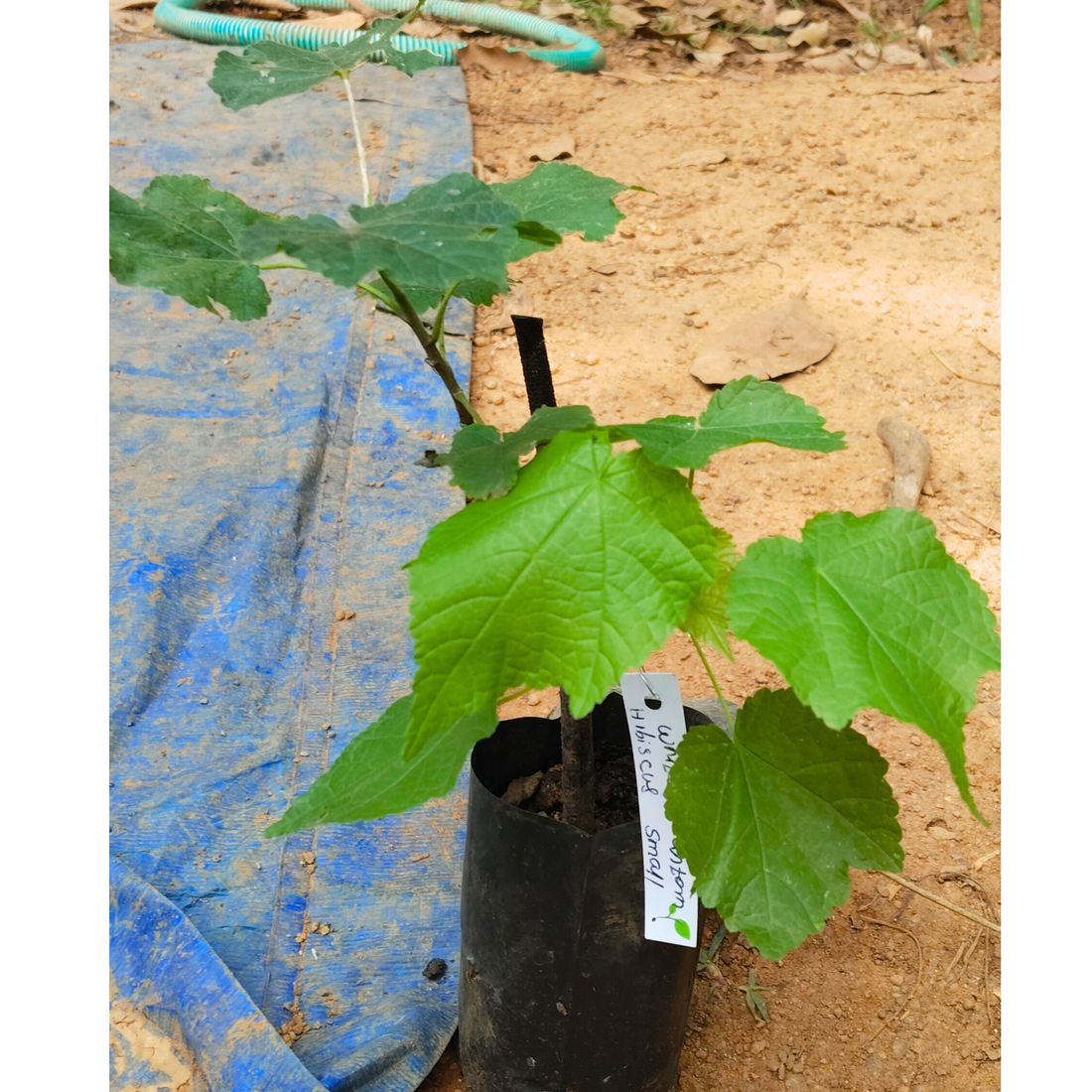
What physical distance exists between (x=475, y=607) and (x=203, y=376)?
2151mm

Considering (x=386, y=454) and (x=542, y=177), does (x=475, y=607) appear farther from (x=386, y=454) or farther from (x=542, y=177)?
(x=386, y=454)

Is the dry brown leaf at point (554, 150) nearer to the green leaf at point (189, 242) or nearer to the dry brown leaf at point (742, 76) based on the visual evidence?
the dry brown leaf at point (742, 76)

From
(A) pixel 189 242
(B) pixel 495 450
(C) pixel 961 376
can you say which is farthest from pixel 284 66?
(C) pixel 961 376

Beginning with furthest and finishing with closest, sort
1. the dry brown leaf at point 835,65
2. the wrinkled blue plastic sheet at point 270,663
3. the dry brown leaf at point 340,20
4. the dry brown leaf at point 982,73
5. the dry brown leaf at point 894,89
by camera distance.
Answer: the dry brown leaf at point 340,20, the dry brown leaf at point 835,65, the dry brown leaf at point 982,73, the dry brown leaf at point 894,89, the wrinkled blue plastic sheet at point 270,663

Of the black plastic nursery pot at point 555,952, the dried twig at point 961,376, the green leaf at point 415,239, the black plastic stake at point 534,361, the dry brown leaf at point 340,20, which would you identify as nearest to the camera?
the green leaf at point 415,239

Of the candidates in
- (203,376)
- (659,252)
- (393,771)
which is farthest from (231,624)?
(659,252)

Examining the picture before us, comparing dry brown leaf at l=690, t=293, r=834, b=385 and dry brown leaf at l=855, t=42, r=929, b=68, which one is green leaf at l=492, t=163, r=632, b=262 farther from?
dry brown leaf at l=855, t=42, r=929, b=68

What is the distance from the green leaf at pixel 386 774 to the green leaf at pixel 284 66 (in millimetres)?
647

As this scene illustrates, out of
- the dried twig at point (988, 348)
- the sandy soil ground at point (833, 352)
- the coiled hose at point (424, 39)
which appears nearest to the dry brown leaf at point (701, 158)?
the sandy soil ground at point (833, 352)

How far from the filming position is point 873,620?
889 mm

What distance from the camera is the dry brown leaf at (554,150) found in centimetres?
370

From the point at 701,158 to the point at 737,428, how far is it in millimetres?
2974

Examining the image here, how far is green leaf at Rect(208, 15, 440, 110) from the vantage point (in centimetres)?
105

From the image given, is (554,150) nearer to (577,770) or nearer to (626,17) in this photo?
(626,17)
